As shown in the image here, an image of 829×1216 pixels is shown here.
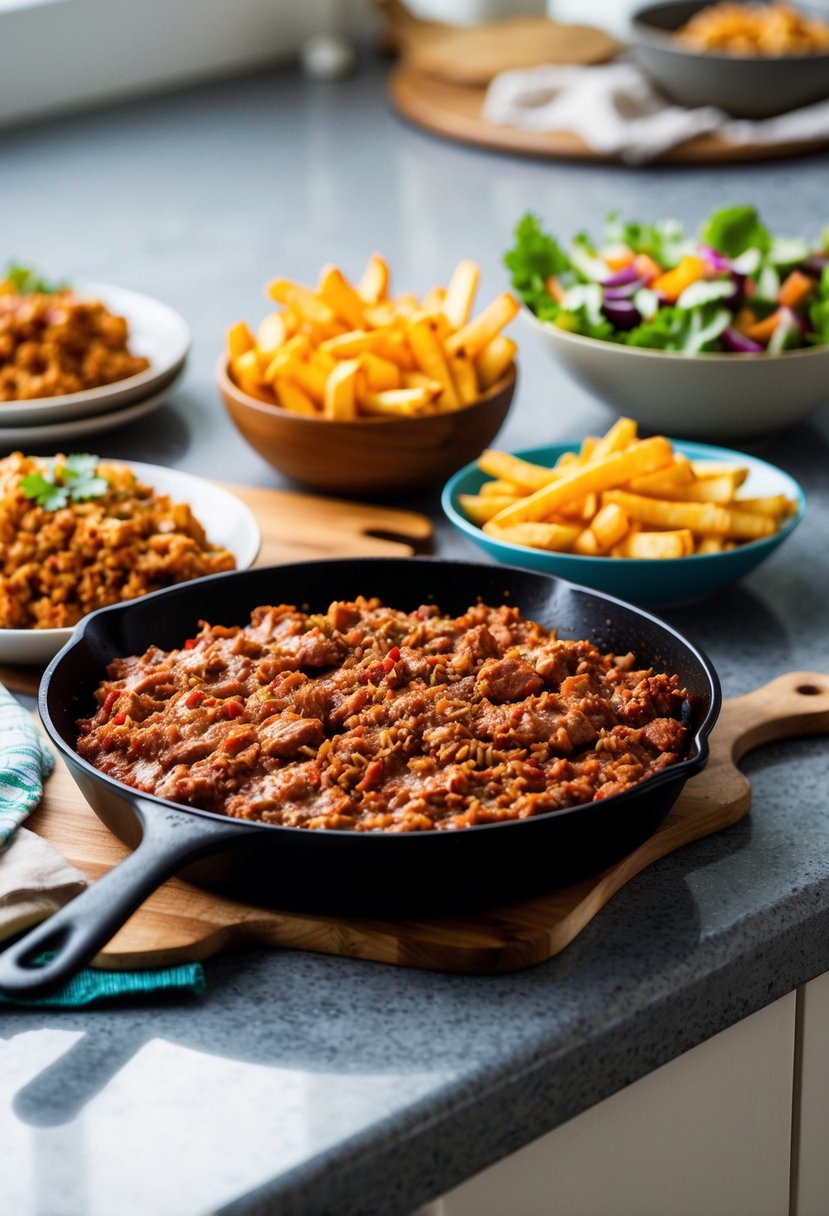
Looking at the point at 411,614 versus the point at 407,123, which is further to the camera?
the point at 407,123

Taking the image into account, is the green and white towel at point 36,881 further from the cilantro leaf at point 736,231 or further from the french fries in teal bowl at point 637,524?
the cilantro leaf at point 736,231

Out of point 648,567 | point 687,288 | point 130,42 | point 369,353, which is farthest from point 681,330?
point 130,42

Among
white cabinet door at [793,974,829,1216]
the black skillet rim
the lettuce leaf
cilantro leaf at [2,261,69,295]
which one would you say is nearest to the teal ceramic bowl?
the black skillet rim

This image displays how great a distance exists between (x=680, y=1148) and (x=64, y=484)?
1001 millimetres

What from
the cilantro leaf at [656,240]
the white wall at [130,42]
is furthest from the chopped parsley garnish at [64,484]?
the white wall at [130,42]

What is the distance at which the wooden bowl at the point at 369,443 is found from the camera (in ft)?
6.73

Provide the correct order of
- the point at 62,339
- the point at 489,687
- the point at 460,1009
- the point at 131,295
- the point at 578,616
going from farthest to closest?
the point at 131,295
the point at 62,339
the point at 578,616
the point at 489,687
the point at 460,1009

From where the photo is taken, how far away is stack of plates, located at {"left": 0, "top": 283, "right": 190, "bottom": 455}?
223 cm

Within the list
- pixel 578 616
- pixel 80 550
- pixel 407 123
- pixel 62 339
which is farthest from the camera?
pixel 407 123

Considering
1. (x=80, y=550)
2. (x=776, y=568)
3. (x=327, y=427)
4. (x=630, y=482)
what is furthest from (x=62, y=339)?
(x=776, y=568)

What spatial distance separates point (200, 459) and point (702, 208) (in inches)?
64.8

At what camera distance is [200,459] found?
7.64 feet

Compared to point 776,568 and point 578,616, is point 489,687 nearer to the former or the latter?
point 578,616

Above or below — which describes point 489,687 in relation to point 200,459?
above
